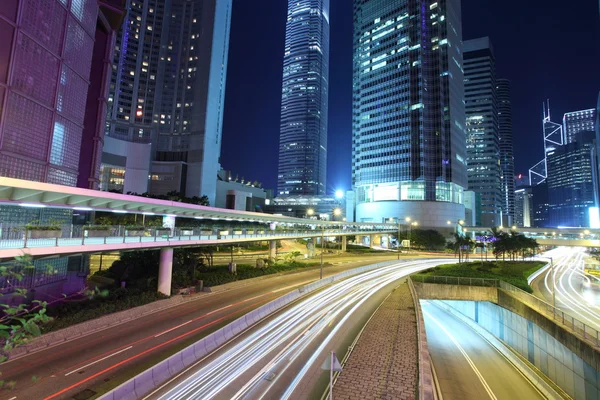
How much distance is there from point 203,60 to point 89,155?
78.4 metres

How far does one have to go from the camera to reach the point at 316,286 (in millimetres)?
31844

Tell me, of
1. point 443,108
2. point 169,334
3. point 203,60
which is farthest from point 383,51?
point 169,334

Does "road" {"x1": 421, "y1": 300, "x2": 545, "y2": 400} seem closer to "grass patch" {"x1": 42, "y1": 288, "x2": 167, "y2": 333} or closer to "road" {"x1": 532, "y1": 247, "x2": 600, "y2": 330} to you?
"road" {"x1": 532, "y1": 247, "x2": 600, "y2": 330}

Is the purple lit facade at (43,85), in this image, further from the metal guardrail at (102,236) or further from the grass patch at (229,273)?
→ the grass patch at (229,273)

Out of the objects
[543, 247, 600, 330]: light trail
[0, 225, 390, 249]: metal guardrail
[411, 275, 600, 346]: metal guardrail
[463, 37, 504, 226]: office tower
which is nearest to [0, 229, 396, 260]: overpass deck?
[0, 225, 390, 249]: metal guardrail

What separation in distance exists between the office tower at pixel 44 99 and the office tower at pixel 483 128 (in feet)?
631

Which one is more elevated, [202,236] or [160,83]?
[160,83]

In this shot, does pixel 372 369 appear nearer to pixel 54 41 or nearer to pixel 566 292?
pixel 566 292

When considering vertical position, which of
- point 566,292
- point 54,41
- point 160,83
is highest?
point 160,83

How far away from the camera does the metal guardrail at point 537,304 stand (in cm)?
1941

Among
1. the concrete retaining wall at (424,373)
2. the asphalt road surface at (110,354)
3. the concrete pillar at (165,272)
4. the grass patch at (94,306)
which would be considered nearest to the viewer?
the concrete retaining wall at (424,373)

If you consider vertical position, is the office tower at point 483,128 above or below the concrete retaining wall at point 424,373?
above

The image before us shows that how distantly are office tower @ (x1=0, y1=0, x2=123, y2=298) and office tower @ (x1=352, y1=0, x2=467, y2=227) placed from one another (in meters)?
99.5

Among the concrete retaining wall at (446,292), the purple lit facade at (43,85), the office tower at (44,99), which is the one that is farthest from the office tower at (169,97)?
the concrete retaining wall at (446,292)
